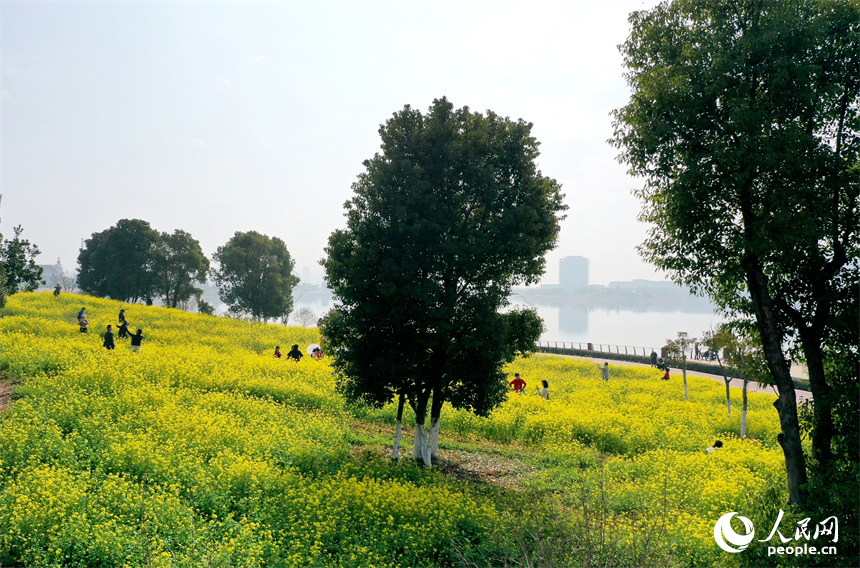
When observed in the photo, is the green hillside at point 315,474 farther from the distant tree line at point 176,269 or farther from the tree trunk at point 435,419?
the distant tree line at point 176,269

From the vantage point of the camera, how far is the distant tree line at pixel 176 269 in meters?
54.3

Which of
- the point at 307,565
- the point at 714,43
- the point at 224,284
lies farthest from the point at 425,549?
the point at 224,284

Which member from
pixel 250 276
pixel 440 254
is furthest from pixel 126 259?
pixel 440 254

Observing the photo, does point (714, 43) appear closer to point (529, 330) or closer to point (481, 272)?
point (481, 272)

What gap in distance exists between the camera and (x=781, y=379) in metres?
9.37

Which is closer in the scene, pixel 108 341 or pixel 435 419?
pixel 435 419

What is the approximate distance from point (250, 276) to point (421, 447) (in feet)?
158

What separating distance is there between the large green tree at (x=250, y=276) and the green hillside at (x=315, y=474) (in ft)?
110

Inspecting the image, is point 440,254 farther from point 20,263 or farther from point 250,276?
point 250,276

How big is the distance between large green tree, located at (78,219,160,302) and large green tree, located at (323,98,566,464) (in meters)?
49.6

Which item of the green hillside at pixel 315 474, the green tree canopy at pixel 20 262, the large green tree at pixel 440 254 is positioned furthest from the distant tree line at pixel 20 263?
the large green tree at pixel 440 254

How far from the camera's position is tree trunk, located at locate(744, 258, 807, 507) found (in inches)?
361

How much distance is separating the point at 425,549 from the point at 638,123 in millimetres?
9123

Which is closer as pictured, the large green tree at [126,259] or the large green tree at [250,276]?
the large green tree at [126,259]
